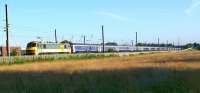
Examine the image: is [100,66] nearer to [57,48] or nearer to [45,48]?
[45,48]

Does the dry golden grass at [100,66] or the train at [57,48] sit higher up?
the train at [57,48]

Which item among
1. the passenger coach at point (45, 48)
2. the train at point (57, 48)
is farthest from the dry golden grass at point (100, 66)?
the train at point (57, 48)

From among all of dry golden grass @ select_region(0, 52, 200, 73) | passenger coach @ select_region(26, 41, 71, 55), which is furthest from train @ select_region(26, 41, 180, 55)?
dry golden grass @ select_region(0, 52, 200, 73)

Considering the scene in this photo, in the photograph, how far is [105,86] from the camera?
601 inches

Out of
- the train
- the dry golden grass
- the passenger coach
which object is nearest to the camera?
the dry golden grass

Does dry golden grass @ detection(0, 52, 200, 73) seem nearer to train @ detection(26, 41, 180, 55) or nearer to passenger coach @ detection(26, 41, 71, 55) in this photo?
passenger coach @ detection(26, 41, 71, 55)

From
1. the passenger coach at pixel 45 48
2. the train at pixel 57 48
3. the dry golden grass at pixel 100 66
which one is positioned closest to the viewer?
the dry golden grass at pixel 100 66

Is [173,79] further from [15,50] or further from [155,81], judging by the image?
[15,50]

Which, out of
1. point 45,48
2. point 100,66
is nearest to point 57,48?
point 45,48

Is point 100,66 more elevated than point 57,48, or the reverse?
point 57,48

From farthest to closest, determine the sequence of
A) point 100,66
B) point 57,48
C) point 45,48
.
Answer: point 57,48
point 45,48
point 100,66

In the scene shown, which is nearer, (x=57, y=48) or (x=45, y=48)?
(x=45, y=48)

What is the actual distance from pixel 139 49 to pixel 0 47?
5869cm

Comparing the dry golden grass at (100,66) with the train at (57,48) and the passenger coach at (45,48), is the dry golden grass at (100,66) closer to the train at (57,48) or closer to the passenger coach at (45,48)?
the passenger coach at (45,48)
